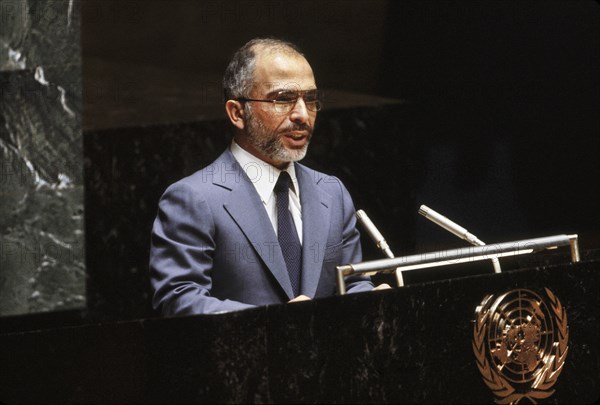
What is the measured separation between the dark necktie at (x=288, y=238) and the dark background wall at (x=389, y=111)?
96cm

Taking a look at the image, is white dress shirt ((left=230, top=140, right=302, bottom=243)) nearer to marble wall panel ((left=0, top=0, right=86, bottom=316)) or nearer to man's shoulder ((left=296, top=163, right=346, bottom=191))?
man's shoulder ((left=296, top=163, right=346, bottom=191))

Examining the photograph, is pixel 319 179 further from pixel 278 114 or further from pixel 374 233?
pixel 374 233

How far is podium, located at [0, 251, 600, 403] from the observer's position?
2.38 metres

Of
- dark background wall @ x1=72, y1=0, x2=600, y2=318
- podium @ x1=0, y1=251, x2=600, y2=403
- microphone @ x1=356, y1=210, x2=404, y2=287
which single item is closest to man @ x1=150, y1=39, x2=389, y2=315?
microphone @ x1=356, y1=210, x2=404, y2=287

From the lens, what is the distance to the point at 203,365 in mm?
2412

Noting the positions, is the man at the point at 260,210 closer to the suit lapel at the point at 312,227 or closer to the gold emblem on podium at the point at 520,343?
the suit lapel at the point at 312,227

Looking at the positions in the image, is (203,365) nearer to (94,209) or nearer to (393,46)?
(94,209)

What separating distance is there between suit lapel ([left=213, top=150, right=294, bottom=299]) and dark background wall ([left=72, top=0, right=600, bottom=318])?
3.27ft

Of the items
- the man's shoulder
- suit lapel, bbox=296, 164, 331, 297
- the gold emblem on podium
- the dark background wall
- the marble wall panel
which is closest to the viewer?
the gold emblem on podium

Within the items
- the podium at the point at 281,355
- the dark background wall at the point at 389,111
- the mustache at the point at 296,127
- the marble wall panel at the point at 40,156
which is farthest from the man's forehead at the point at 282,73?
the marble wall panel at the point at 40,156

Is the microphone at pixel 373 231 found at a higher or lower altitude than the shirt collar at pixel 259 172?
lower

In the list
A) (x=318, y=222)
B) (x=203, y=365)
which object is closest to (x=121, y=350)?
(x=203, y=365)

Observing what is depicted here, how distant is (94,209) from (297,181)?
44.6 inches

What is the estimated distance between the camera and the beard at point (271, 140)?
308 cm
